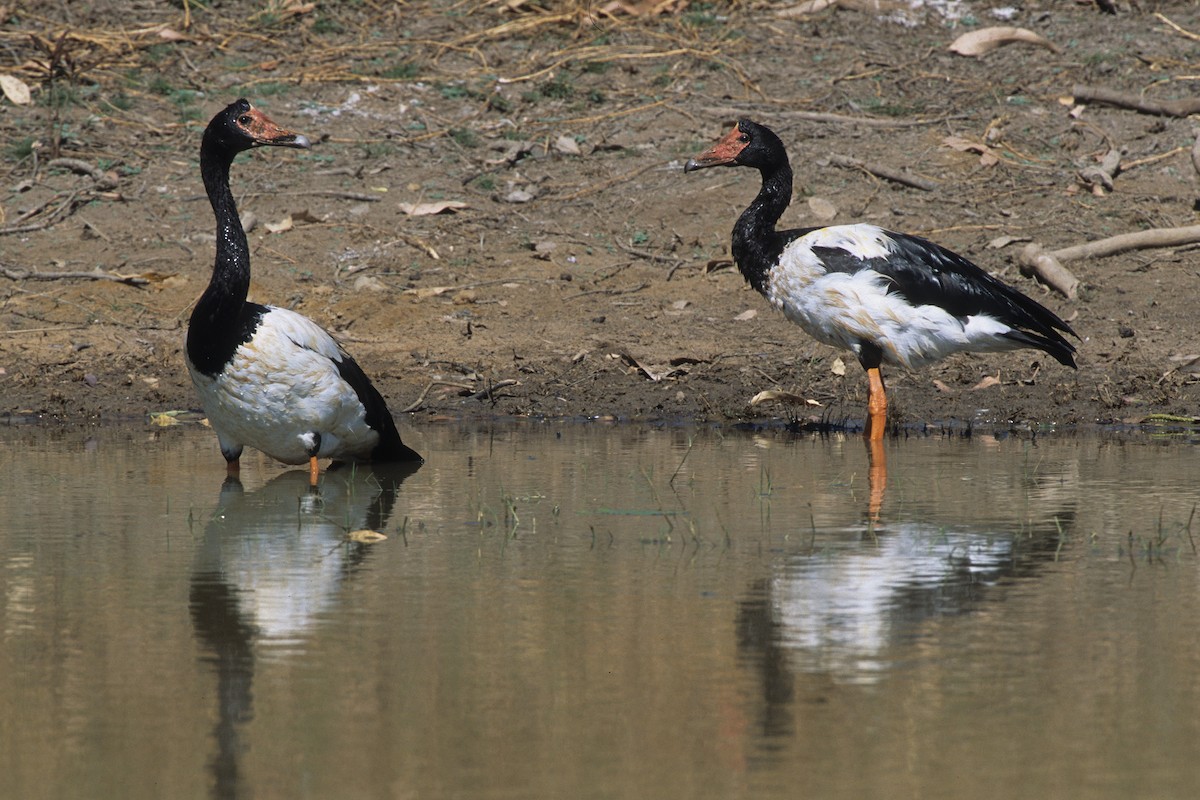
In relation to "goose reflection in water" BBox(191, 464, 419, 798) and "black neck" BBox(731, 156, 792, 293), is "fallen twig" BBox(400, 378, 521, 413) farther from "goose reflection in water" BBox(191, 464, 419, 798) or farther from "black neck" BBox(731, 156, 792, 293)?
"goose reflection in water" BBox(191, 464, 419, 798)

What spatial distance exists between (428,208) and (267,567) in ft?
24.9

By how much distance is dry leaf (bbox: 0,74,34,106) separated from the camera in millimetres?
14609

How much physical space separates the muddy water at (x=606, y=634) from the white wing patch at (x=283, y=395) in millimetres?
321

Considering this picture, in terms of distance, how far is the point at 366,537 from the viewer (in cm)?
643

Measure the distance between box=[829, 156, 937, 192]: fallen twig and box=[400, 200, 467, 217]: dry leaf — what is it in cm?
305

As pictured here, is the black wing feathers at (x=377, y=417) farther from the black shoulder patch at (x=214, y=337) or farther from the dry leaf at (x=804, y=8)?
the dry leaf at (x=804, y=8)

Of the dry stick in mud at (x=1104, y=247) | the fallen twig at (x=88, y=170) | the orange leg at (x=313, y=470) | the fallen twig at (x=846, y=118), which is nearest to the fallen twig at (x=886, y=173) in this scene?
the fallen twig at (x=846, y=118)

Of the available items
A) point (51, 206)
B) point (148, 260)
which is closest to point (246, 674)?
point (148, 260)

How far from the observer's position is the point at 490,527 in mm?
6590

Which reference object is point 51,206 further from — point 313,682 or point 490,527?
point 313,682

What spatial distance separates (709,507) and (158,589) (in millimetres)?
2383

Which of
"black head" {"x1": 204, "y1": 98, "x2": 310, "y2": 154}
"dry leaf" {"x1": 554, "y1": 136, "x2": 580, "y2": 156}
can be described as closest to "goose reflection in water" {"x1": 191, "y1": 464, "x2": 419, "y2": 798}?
Result: "black head" {"x1": 204, "y1": 98, "x2": 310, "y2": 154}

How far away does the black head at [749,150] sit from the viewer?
34.6 ft

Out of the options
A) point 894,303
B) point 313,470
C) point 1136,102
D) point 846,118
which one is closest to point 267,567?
point 313,470
